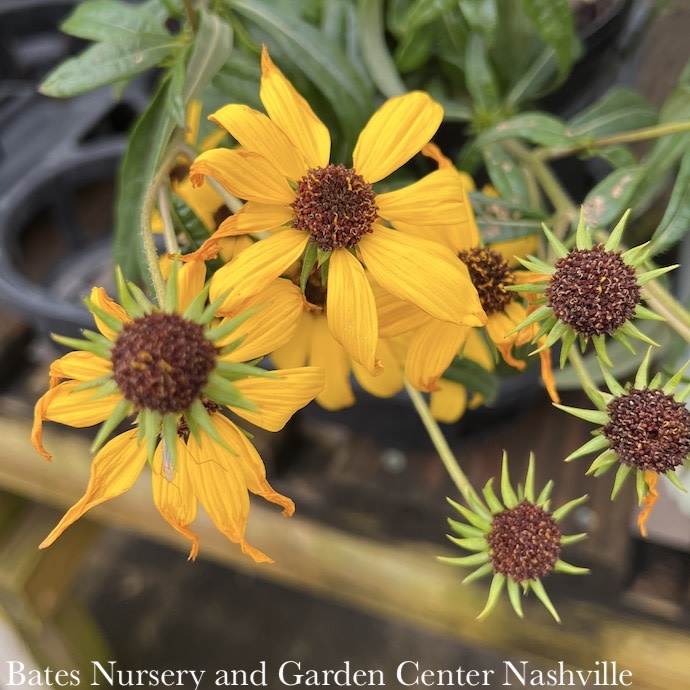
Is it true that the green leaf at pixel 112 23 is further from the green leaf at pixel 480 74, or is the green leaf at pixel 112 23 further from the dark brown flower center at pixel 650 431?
the dark brown flower center at pixel 650 431

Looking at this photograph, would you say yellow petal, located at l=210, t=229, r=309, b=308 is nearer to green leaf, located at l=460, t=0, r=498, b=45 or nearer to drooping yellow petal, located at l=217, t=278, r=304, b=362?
drooping yellow petal, located at l=217, t=278, r=304, b=362

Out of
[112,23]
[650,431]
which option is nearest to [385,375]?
[650,431]

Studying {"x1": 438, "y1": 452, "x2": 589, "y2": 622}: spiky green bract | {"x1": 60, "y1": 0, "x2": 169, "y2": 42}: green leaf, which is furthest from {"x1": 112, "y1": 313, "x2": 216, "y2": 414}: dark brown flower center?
{"x1": 60, "y1": 0, "x2": 169, "y2": 42}: green leaf

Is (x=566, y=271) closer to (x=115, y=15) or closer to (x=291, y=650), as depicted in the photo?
(x=115, y=15)

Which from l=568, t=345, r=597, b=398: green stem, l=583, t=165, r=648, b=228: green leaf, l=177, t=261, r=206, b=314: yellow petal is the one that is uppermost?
l=583, t=165, r=648, b=228: green leaf

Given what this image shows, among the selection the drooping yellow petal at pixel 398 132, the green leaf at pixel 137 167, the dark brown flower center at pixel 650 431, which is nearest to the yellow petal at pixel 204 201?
the green leaf at pixel 137 167

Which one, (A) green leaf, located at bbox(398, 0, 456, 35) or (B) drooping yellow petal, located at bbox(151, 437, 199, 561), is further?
(A) green leaf, located at bbox(398, 0, 456, 35)
